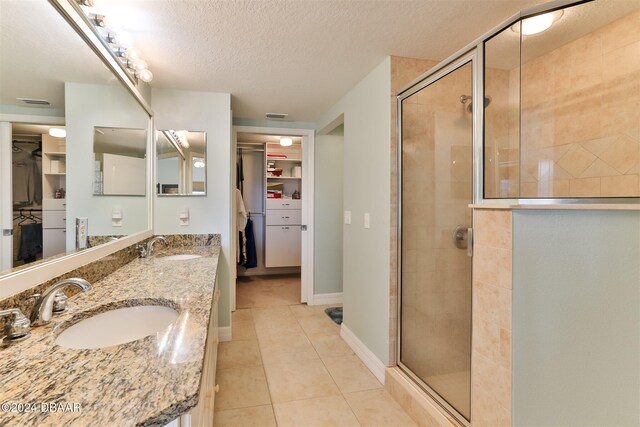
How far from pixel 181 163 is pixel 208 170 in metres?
0.23

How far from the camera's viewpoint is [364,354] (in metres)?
2.40

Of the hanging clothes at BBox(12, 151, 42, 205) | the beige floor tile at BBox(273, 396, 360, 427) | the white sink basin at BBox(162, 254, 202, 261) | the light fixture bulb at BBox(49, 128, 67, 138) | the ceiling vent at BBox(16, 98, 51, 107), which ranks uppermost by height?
the ceiling vent at BBox(16, 98, 51, 107)

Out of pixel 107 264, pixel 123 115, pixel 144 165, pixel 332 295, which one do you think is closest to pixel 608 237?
pixel 107 264

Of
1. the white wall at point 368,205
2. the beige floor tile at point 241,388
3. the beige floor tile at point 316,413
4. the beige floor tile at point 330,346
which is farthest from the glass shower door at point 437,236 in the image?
the beige floor tile at point 241,388

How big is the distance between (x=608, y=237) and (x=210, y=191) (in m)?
2.58

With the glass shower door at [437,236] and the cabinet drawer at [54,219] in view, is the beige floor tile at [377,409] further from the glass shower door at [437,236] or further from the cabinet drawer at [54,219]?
the cabinet drawer at [54,219]

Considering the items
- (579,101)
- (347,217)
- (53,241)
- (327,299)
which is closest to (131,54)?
(53,241)

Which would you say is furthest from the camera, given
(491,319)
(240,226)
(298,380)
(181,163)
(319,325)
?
(240,226)

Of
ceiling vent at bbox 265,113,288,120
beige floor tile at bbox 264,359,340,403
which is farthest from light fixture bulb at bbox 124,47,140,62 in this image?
beige floor tile at bbox 264,359,340,403

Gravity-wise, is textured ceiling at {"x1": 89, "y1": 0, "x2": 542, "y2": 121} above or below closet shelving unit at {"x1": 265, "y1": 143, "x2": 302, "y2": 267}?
above

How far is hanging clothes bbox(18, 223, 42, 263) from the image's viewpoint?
0.99 m

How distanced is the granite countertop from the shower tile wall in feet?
5.60

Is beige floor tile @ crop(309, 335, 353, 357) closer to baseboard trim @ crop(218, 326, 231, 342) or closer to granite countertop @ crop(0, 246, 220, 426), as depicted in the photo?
baseboard trim @ crop(218, 326, 231, 342)

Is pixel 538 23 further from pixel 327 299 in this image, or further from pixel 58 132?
pixel 327 299
